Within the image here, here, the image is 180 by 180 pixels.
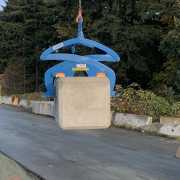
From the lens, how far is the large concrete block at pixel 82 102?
167 inches

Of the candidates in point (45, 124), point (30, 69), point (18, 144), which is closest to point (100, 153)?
point (18, 144)

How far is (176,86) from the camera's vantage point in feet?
90.2

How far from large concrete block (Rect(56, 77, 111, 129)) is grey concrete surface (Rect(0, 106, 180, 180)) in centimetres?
631

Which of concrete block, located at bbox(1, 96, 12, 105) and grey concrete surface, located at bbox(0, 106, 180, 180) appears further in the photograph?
concrete block, located at bbox(1, 96, 12, 105)

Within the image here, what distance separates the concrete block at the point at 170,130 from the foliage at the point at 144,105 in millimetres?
1758

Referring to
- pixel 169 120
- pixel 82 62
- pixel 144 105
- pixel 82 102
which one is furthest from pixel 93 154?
pixel 82 102

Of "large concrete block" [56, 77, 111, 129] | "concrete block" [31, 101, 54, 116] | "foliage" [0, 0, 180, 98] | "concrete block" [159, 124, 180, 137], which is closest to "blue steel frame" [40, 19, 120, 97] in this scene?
"large concrete block" [56, 77, 111, 129]

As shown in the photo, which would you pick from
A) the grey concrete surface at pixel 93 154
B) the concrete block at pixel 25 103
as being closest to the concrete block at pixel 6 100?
the concrete block at pixel 25 103

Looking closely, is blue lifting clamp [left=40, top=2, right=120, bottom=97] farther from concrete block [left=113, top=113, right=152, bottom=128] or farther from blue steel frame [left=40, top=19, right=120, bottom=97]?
concrete block [left=113, top=113, right=152, bottom=128]

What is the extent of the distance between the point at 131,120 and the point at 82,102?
55.0ft

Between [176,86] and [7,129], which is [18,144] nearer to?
[7,129]

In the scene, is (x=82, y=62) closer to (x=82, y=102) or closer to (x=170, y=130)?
(x=82, y=102)

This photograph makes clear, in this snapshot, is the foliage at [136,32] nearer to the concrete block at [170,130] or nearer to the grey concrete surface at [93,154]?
the concrete block at [170,130]

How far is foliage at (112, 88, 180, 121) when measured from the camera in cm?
2080
